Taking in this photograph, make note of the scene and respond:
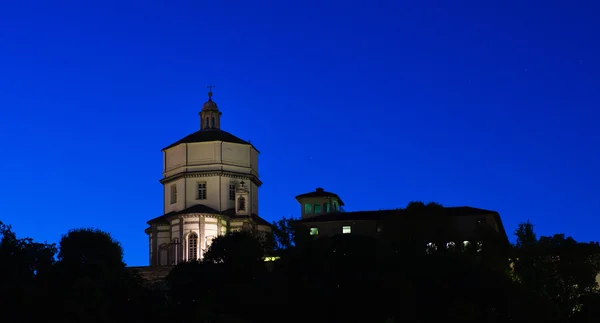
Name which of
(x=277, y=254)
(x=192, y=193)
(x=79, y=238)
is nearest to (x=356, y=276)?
(x=277, y=254)

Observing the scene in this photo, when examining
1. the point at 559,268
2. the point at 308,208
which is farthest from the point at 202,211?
the point at 559,268

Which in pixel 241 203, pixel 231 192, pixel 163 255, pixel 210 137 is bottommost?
pixel 163 255

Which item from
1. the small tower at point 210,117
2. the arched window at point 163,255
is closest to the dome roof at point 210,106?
the small tower at point 210,117

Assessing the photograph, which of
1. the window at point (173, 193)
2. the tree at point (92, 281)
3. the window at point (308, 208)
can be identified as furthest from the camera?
the window at point (308, 208)

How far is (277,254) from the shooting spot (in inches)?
3696

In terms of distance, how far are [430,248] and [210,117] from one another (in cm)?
3141

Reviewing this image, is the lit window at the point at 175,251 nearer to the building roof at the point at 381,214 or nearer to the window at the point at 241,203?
the window at the point at 241,203

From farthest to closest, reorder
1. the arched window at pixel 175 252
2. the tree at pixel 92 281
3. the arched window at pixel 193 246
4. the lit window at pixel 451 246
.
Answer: the arched window at pixel 175 252 → the arched window at pixel 193 246 → the lit window at pixel 451 246 → the tree at pixel 92 281

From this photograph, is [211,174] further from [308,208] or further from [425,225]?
[425,225]

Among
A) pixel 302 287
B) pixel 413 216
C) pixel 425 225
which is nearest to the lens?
pixel 302 287

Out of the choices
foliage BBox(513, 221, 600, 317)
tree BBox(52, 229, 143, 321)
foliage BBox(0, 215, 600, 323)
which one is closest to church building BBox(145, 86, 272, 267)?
tree BBox(52, 229, 143, 321)

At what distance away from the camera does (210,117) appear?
379 feet

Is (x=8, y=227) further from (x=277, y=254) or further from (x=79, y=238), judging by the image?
(x=277, y=254)

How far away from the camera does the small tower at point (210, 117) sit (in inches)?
4545
